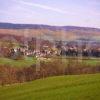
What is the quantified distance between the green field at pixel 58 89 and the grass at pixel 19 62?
0.81 feet

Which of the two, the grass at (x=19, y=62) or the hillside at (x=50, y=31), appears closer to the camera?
the grass at (x=19, y=62)

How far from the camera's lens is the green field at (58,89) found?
3.38 metres

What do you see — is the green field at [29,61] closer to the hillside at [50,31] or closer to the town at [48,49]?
the town at [48,49]

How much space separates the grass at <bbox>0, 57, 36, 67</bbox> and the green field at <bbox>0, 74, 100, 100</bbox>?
0.25 metres

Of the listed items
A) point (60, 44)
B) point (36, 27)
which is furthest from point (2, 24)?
point (60, 44)

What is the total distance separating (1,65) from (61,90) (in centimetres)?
84

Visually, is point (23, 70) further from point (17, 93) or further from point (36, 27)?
point (36, 27)

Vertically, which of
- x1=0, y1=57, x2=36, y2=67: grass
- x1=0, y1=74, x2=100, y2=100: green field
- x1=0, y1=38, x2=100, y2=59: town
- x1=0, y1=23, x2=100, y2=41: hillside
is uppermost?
x1=0, y1=23, x2=100, y2=41: hillside

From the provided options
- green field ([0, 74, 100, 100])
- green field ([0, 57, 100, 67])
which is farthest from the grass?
green field ([0, 74, 100, 100])

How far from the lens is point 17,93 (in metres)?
3.37

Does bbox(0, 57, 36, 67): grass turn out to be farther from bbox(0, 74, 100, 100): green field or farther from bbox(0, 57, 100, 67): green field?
bbox(0, 74, 100, 100): green field

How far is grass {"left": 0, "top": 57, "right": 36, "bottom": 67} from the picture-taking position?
343cm

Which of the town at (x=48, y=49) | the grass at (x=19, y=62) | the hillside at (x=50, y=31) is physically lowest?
the grass at (x=19, y=62)

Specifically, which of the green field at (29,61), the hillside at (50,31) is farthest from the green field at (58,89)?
the hillside at (50,31)
